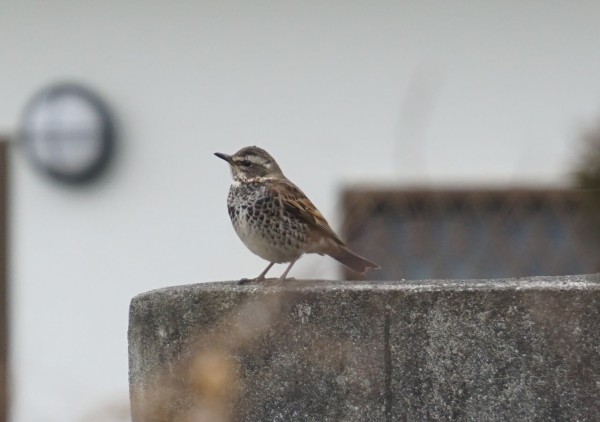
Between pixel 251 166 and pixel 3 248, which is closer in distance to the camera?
pixel 251 166

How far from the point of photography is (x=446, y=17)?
26.7 feet

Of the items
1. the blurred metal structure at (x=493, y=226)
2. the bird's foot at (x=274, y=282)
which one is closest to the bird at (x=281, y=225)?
the bird's foot at (x=274, y=282)

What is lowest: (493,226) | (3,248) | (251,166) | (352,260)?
(3,248)

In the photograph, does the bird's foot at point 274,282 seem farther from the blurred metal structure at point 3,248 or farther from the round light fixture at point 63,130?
the blurred metal structure at point 3,248

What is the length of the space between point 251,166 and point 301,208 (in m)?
0.35

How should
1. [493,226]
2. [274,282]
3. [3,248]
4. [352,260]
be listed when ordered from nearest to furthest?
[274,282]
[352,260]
[493,226]
[3,248]

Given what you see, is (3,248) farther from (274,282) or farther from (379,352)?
(379,352)

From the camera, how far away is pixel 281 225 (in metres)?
4.94

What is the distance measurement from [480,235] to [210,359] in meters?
4.47

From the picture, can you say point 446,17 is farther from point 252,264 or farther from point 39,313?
point 39,313

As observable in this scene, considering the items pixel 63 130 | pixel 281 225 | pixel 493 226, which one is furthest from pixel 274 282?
pixel 63 130

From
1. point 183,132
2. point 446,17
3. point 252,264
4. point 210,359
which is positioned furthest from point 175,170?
point 210,359

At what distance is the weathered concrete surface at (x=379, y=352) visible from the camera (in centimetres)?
363

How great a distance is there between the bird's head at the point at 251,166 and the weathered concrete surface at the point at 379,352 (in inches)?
50.2
